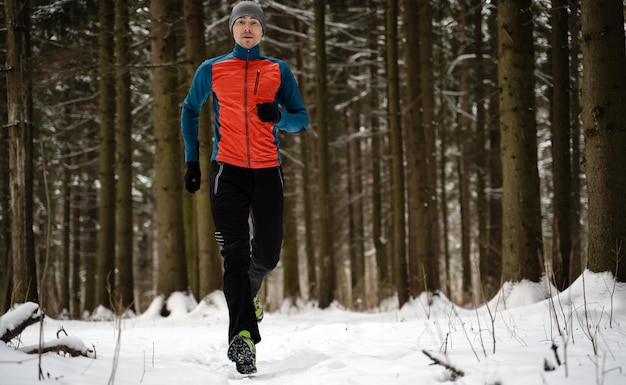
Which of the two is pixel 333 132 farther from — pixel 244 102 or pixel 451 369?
pixel 451 369

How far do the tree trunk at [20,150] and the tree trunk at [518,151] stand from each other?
6421 mm

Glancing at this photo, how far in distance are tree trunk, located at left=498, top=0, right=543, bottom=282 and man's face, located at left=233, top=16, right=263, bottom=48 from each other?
4201 mm

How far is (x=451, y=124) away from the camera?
19.9 metres

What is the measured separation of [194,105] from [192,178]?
58cm

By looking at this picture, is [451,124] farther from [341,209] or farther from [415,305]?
[415,305]

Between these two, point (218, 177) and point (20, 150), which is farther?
point (20, 150)

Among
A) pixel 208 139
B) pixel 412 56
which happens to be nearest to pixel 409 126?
pixel 412 56

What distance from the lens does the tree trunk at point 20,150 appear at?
7434 mm

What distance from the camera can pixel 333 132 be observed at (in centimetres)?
2012

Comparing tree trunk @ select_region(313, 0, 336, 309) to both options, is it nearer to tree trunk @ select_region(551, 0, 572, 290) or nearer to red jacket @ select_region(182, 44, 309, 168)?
tree trunk @ select_region(551, 0, 572, 290)

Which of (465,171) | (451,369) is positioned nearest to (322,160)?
(465,171)

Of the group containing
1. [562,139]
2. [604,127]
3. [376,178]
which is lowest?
[376,178]

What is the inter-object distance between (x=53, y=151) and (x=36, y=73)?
30.5 feet

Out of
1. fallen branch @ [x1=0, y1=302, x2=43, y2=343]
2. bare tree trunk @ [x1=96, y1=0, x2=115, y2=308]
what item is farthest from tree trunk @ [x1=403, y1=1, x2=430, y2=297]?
fallen branch @ [x1=0, y1=302, x2=43, y2=343]
